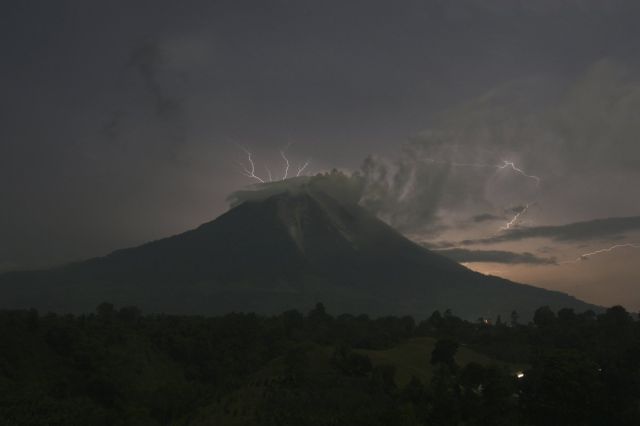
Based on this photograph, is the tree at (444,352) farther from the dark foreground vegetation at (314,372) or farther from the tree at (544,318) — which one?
the tree at (544,318)

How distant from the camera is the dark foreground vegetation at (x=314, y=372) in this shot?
44906 millimetres

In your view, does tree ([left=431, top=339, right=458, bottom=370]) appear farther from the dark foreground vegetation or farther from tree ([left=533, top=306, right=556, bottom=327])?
tree ([left=533, top=306, right=556, bottom=327])

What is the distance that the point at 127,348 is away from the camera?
78562 millimetres

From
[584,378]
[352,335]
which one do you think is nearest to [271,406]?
[584,378]

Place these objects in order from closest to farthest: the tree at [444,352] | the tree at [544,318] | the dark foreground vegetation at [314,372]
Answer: the dark foreground vegetation at [314,372], the tree at [444,352], the tree at [544,318]

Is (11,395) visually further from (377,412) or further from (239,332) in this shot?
(239,332)

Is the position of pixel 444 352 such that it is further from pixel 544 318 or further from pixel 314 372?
pixel 544 318

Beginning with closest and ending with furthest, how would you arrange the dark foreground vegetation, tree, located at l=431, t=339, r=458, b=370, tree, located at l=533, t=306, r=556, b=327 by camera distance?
1. the dark foreground vegetation
2. tree, located at l=431, t=339, r=458, b=370
3. tree, located at l=533, t=306, r=556, b=327

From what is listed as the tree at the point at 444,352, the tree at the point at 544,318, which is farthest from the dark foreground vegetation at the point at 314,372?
the tree at the point at 544,318

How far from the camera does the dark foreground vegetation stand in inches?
1768

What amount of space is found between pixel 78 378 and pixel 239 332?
87.7 ft

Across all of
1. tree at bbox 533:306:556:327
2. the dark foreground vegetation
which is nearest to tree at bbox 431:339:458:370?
the dark foreground vegetation

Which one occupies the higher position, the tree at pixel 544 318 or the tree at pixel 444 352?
the tree at pixel 544 318

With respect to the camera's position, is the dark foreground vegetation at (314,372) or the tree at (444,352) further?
the tree at (444,352)
